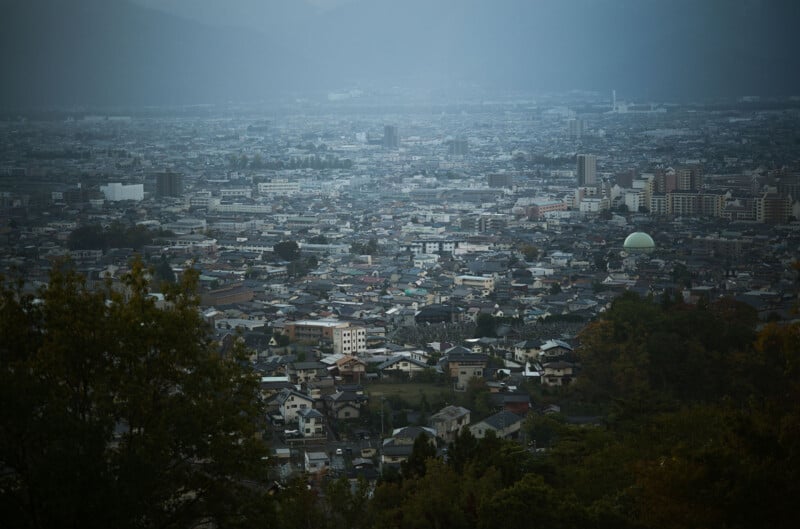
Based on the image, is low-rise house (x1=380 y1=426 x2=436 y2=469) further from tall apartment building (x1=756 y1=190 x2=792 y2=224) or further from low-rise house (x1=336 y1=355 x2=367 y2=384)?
tall apartment building (x1=756 y1=190 x2=792 y2=224)

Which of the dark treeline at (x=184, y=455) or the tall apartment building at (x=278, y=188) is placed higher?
the dark treeline at (x=184, y=455)

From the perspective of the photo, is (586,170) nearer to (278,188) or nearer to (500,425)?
(278,188)

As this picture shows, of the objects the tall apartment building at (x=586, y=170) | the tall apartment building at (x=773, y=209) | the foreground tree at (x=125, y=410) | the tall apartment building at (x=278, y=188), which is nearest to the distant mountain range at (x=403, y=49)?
the tall apartment building at (x=586, y=170)

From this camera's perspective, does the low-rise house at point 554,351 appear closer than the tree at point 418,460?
No

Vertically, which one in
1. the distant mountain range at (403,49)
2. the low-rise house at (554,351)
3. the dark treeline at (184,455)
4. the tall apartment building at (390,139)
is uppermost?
the distant mountain range at (403,49)

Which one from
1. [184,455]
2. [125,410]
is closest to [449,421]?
[184,455]

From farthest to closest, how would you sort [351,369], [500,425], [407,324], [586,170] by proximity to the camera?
[586,170] → [407,324] → [351,369] → [500,425]

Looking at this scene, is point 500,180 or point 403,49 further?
point 403,49

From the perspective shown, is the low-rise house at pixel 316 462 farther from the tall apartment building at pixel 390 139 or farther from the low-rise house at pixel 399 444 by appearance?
the tall apartment building at pixel 390 139

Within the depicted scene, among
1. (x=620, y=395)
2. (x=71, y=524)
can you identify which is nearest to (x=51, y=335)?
(x=71, y=524)
